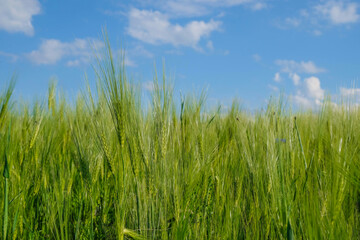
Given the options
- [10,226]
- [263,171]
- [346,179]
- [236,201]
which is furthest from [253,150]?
[10,226]

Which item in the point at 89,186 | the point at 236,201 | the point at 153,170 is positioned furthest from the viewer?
the point at 236,201

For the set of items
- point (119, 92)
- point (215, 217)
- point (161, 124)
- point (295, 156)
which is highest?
point (119, 92)

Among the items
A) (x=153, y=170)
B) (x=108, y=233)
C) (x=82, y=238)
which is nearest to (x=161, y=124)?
(x=153, y=170)

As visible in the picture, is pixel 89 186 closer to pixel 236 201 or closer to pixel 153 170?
pixel 153 170

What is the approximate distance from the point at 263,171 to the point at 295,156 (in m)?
0.33

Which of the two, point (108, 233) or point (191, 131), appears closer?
point (108, 233)

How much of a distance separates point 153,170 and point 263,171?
515 mm

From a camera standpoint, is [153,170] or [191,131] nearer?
[153,170]

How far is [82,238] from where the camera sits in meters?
1.58

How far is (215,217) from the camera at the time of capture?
1434mm

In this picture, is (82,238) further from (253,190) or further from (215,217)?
(253,190)

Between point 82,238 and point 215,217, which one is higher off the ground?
point 215,217

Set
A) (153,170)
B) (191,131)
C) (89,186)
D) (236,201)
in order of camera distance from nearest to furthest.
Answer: (153,170) → (89,186) → (236,201) → (191,131)

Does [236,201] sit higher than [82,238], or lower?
higher
